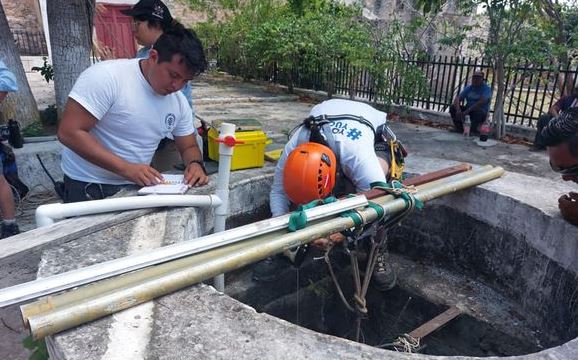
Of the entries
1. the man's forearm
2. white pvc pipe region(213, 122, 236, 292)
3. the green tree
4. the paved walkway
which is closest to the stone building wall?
the paved walkway

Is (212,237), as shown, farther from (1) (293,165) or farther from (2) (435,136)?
(2) (435,136)

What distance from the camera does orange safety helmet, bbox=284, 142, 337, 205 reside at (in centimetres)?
252

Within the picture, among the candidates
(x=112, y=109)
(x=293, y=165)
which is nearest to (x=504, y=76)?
(x=293, y=165)

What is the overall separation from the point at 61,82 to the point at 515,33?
6609 millimetres

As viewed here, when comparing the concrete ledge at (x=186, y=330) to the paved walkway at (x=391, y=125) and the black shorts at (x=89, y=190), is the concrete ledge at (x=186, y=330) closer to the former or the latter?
the black shorts at (x=89, y=190)

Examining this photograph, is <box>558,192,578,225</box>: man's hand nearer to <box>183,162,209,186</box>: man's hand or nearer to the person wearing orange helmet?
the person wearing orange helmet

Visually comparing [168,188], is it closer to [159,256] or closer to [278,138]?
[159,256]

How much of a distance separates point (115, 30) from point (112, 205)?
753 inches

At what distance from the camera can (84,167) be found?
102 inches

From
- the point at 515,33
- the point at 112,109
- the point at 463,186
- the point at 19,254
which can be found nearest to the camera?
the point at 19,254

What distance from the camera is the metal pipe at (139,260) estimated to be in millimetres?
1340

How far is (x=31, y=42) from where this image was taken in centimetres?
1997

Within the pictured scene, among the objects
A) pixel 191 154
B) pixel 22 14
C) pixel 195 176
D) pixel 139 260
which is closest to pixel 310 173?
pixel 195 176

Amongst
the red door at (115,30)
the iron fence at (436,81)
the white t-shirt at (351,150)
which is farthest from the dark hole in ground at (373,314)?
the red door at (115,30)
